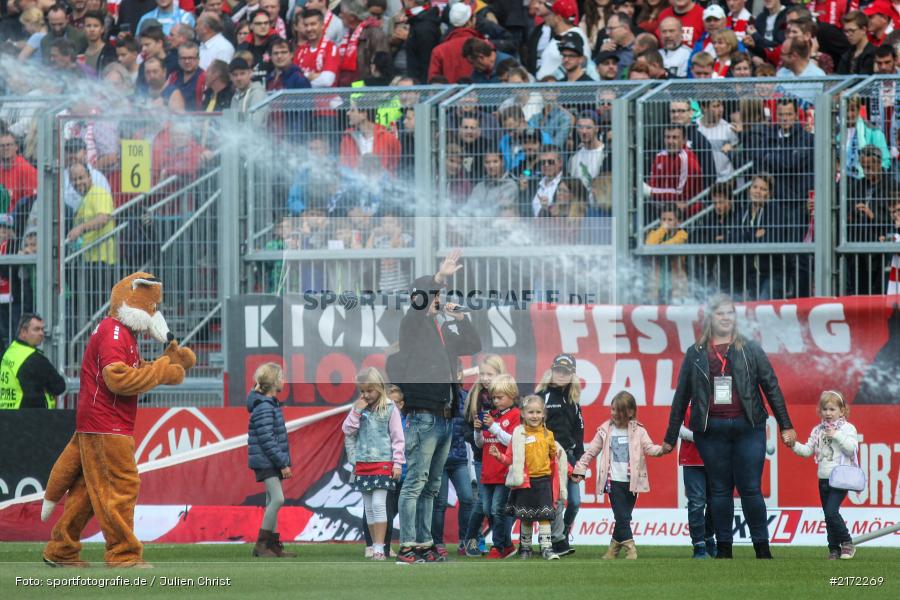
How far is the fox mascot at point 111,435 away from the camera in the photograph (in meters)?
11.6

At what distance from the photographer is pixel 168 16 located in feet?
71.6

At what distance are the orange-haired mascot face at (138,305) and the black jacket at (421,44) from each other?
24.7ft

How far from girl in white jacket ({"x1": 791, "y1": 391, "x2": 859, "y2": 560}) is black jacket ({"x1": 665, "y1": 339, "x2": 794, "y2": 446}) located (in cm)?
46

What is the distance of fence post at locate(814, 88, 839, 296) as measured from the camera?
15133 mm

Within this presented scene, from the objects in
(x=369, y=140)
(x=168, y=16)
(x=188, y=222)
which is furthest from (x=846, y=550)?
(x=168, y=16)

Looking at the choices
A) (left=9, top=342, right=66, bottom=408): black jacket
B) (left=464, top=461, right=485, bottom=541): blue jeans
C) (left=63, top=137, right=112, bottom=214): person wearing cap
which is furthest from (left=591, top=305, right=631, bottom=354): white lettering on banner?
(left=9, top=342, right=66, bottom=408): black jacket

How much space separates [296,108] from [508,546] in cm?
513

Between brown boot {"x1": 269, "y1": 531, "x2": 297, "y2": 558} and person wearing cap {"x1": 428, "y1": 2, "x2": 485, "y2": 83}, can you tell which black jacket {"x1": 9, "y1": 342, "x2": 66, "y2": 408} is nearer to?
brown boot {"x1": 269, "y1": 531, "x2": 297, "y2": 558}

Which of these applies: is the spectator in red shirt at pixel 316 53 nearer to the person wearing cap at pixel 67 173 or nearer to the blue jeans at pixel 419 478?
the person wearing cap at pixel 67 173

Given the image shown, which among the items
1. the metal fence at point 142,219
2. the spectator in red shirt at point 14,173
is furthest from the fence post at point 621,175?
the spectator in red shirt at point 14,173

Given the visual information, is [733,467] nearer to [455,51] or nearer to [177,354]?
[177,354]

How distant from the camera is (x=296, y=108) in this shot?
1642 centimetres

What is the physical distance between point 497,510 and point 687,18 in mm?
7199

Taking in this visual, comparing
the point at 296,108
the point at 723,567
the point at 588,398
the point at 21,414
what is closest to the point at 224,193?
the point at 296,108
